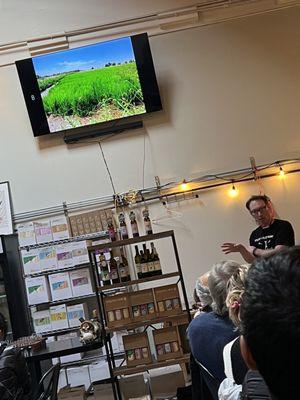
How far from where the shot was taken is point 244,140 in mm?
6223

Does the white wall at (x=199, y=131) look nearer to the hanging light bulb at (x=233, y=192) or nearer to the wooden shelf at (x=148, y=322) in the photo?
the hanging light bulb at (x=233, y=192)

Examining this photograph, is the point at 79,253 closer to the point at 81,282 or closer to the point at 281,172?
the point at 81,282

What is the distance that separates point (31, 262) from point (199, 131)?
240 centimetres

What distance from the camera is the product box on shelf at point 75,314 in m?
5.83

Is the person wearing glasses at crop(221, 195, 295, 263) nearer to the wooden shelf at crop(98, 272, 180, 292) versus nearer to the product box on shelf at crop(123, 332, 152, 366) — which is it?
the wooden shelf at crop(98, 272, 180, 292)

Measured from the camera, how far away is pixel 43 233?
19.8ft

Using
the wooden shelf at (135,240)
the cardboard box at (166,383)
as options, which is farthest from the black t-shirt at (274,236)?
the cardboard box at (166,383)

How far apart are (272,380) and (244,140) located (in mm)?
5512

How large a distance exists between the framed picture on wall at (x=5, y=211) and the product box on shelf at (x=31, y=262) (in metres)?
0.39

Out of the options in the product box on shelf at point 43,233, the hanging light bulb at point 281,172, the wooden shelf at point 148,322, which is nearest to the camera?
the wooden shelf at point 148,322

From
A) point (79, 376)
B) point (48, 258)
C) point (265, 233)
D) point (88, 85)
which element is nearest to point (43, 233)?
point (48, 258)

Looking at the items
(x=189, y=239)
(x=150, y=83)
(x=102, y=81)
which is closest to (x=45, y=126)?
(x=102, y=81)

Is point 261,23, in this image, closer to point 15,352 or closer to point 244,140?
point 244,140

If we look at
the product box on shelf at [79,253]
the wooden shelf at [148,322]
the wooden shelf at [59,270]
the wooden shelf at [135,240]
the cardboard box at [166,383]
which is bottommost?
the cardboard box at [166,383]
